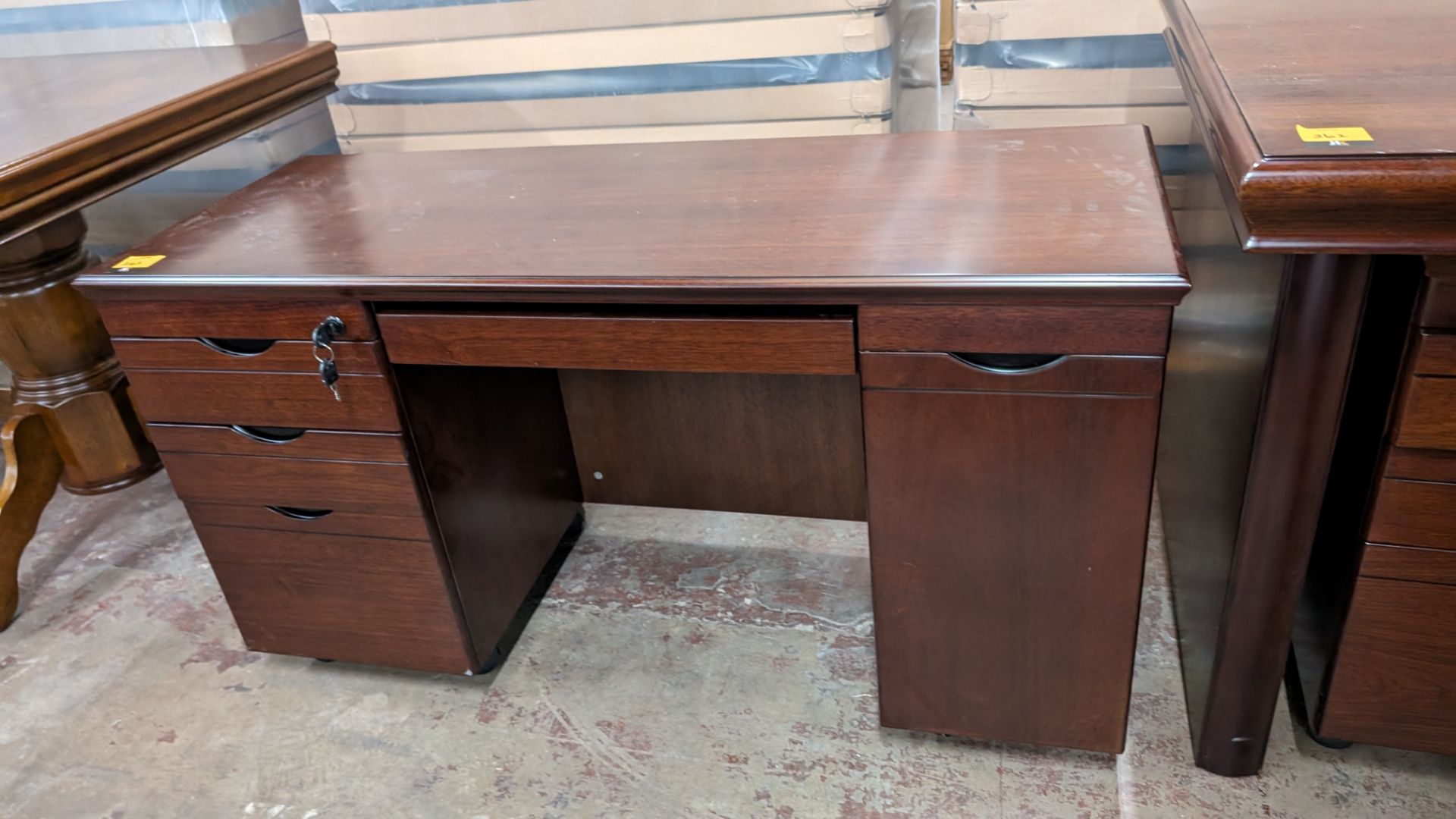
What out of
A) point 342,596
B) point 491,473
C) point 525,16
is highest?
point 525,16

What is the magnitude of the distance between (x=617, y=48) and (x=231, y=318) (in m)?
0.81

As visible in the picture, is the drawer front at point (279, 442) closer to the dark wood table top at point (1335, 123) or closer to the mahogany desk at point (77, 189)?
the mahogany desk at point (77, 189)

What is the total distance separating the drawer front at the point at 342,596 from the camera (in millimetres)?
1460

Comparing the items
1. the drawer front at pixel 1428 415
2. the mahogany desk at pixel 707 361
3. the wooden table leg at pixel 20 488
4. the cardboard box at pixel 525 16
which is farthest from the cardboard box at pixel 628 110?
the drawer front at pixel 1428 415

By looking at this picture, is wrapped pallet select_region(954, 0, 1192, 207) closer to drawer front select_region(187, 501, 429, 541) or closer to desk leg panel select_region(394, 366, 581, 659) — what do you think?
desk leg panel select_region(394, 366, 581, 659)

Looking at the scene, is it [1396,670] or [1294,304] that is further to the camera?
[1396,670]

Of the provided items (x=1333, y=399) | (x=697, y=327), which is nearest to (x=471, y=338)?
(x=697, y=327)

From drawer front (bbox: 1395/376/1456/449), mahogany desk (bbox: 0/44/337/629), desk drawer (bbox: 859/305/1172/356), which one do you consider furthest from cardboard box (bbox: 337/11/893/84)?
drawer front (bbox: 1395/376/1456/449)

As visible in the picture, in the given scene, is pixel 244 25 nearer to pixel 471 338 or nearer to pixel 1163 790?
pixel 471 338

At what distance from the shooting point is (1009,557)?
1.20 metres

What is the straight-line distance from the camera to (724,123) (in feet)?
5.83

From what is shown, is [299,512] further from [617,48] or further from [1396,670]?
[1396,670]

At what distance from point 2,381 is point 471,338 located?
178 cm

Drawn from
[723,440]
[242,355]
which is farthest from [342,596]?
[723,440]
